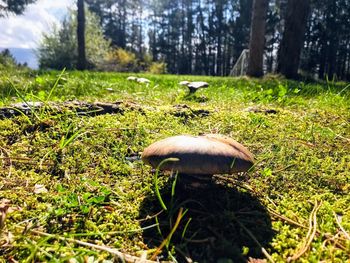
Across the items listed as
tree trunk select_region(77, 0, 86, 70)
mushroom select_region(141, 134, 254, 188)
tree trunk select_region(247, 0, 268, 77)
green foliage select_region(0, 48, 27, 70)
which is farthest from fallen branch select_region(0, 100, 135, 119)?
tree trunk select_region(77, 0, 86, 70)

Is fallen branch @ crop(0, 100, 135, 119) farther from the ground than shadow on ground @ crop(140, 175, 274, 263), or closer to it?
farther from the ground

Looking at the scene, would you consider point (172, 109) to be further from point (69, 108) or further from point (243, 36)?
point (243, 36)

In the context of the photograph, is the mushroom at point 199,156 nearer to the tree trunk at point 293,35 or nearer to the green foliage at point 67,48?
the tree trunk at point 293,35

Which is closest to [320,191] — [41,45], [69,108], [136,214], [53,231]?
[136,214]

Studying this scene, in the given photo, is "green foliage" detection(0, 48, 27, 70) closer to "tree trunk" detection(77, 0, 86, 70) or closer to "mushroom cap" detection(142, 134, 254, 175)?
"tree trunk" detection(77, 0, 86, 70)

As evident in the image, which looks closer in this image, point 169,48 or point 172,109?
point 172,109

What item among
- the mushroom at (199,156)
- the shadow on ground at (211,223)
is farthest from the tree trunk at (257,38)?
the mushroom at (199,156)

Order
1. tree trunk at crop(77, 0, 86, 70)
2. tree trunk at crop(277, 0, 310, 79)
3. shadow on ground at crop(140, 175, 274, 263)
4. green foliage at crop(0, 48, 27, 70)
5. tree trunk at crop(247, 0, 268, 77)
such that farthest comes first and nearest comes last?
tree trunk at crop(77, 0, 86, 70) → green foliage at crop(0, 48, 27, 70) → tree trunk at crop(247, 0, 268, 77) → tree trunk at crop(277, 0, 310, 79) → shadow on ground at crop(140, 175, 274, 263)
